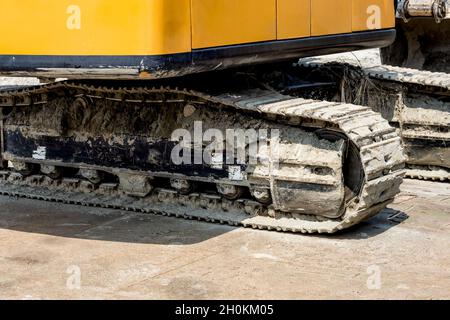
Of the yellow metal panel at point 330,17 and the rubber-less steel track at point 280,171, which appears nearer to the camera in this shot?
the rubber-less steel track at point 280,171

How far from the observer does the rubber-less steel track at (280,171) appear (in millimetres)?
7848

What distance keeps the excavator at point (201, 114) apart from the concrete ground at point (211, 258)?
30cm

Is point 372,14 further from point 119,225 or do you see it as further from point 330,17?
point 119,225

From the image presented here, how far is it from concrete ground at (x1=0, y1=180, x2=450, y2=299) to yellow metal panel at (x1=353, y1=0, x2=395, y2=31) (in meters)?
1.96

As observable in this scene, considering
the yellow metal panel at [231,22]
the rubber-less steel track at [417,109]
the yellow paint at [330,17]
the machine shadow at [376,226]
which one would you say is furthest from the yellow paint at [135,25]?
the rubber-less steel track at [417,109]

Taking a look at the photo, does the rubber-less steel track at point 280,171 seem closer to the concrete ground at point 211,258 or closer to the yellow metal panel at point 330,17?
the concrete ground at point 211,258

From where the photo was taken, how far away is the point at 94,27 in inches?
296

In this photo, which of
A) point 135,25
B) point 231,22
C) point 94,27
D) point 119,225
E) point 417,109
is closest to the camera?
point 135,25

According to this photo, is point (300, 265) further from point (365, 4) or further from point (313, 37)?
point (365, 4)

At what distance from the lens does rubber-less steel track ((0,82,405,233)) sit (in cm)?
785

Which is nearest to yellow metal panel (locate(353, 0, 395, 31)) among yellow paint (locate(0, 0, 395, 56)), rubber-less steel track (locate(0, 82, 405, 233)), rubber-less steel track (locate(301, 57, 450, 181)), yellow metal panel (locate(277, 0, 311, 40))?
rubber-less steel track (locate(301, 57, 450, 181))

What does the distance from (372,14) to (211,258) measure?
12.5 feet

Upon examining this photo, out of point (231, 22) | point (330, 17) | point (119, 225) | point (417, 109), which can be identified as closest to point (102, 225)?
point (119, 225)
